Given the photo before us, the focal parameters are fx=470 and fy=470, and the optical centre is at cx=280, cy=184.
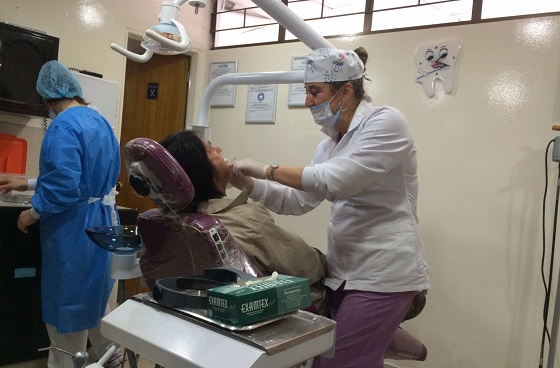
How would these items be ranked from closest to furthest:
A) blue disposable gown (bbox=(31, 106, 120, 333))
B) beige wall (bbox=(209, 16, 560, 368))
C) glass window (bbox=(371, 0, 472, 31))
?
blue disposable gown (bbox=(31, 106, 120, 333)) → beige wall (bbox=(209, 16, 560, 368)) → glass window (bbox=(371, 0, 472, 31))

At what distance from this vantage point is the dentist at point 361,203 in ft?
4.46

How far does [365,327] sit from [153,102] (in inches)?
123

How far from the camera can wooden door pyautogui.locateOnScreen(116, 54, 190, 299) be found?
12.5 feet

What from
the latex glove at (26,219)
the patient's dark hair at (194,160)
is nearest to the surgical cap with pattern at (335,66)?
the patient's dark hair at (194,160)

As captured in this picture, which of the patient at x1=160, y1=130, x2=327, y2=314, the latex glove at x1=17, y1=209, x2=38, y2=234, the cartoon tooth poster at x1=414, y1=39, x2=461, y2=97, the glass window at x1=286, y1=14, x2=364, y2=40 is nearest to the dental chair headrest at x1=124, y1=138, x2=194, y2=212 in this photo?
the patient at x1=160, y1=130, x2=327, y2=314

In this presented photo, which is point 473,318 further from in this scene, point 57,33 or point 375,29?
point 57,33

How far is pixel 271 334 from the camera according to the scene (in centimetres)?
75

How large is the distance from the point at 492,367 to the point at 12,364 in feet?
8.26

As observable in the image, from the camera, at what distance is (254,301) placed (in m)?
0.74

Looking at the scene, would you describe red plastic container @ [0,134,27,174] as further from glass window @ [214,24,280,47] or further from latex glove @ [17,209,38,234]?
glass window @ [214,24,280,47]

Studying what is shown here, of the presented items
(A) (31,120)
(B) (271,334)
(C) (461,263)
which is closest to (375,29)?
(C) (461,263)

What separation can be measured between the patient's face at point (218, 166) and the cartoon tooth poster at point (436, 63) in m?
1.71

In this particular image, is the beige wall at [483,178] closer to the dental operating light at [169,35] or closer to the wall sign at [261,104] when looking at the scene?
the wall sign at [261,104]

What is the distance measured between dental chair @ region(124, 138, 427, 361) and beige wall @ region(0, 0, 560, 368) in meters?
1.80
